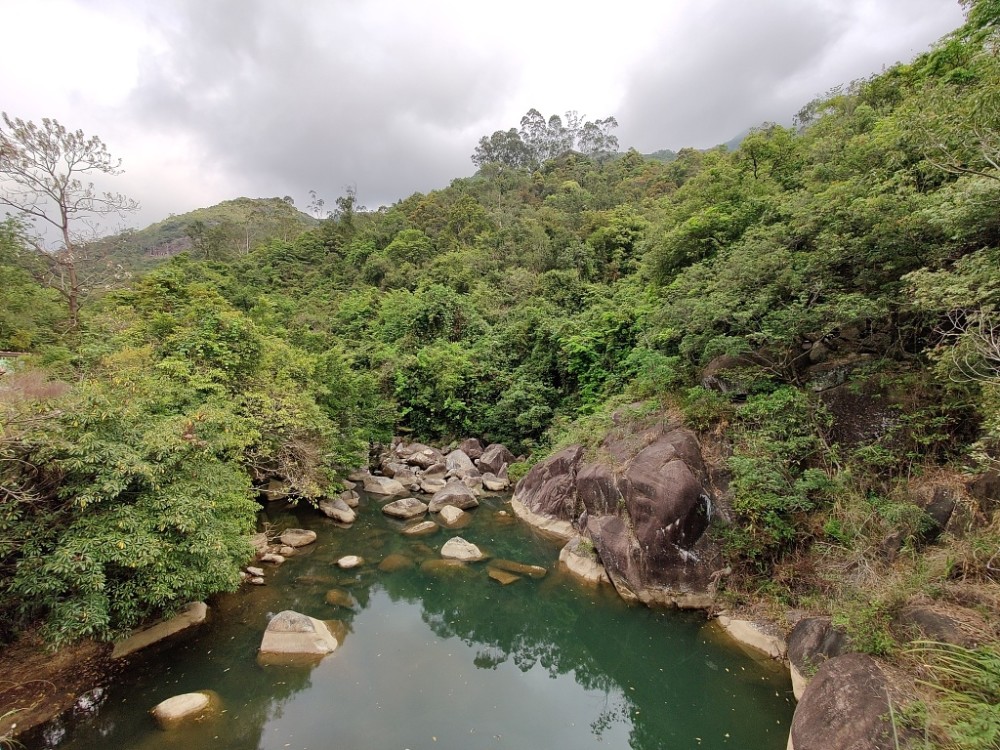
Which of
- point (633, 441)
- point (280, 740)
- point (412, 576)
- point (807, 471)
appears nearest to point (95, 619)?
point (280, 740)

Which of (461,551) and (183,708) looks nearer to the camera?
(183,708)

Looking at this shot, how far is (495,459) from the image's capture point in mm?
20797

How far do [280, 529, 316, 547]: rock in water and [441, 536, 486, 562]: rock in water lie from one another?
432 centimetres

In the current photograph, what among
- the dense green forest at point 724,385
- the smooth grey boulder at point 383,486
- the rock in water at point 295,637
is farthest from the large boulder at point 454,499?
the rock in water at point 295,637

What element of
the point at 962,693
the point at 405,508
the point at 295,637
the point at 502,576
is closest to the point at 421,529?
the point at 405,508

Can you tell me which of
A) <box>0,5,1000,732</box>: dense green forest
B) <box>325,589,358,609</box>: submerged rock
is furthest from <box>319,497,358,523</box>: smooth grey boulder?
<box>325,589,358,609</box>: submerged rock

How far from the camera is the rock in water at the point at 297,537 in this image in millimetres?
13547

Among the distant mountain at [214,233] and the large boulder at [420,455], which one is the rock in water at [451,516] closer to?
the large boulder at [420,455]

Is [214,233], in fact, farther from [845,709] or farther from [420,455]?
[845,709]

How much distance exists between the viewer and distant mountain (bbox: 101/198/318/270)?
49000 mm

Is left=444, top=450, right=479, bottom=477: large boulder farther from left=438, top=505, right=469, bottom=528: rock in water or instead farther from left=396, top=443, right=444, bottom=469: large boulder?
left=438, top=505, right=469, bottom=528: rock in water

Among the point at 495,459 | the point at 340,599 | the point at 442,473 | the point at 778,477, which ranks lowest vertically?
the point at 340,599

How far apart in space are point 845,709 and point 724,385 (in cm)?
765

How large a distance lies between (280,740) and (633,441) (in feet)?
33.0
